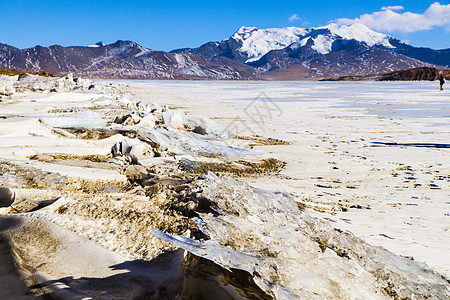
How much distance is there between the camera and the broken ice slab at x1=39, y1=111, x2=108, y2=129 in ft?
20.9

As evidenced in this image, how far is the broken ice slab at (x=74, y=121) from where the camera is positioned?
20.9 ft

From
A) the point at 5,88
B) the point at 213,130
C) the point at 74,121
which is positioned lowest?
the point at 213,130

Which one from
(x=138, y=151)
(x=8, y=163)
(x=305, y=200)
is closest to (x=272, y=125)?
(x=138, y=151)

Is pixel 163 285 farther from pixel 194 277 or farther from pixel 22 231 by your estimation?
pixel 22 231

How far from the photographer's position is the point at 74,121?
6727mm

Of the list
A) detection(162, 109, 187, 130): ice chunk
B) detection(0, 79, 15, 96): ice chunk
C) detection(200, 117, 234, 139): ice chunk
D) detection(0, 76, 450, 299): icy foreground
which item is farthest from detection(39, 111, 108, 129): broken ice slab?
detection(0, 79, 15, 96): ice chunk

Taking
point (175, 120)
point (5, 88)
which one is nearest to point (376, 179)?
point (175, 120)

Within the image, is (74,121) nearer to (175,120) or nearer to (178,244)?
(175,120)

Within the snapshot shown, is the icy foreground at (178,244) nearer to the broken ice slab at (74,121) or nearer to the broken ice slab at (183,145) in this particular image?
the broken ice slab at (183,145)

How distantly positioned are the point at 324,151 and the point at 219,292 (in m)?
5.79

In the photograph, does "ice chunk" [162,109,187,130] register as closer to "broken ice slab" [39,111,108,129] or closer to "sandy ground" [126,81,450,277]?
"broken ice slab" [39,111,108,129]

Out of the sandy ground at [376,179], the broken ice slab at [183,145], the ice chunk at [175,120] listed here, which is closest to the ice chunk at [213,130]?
the ice chunk at [175,120]

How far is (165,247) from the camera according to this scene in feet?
6.55

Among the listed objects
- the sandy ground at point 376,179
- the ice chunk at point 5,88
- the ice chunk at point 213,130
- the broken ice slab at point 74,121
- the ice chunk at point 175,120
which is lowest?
the sandy ground at point 376,179
